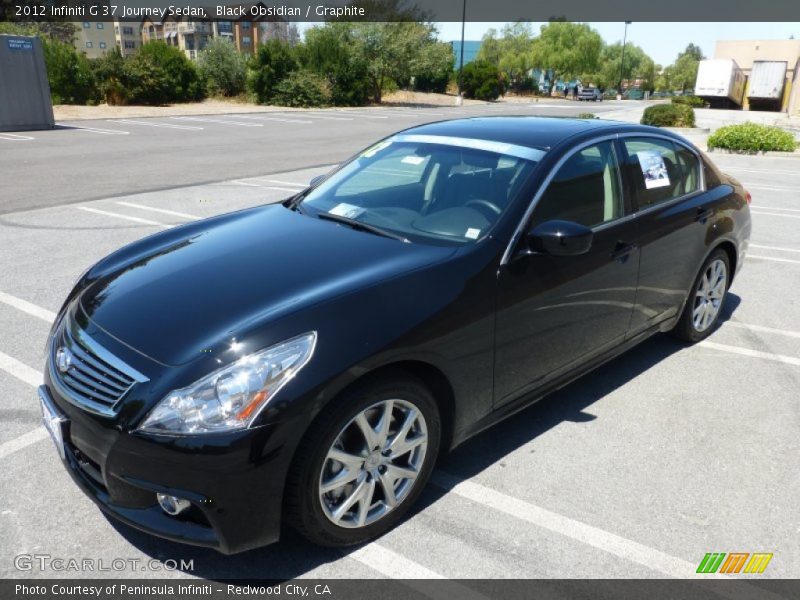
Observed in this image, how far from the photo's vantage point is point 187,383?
245 centimetres

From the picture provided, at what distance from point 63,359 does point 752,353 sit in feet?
14.7

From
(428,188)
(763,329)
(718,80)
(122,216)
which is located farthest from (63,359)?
(718,80)

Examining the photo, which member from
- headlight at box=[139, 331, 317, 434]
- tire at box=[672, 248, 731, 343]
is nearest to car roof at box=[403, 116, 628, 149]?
tire at box=[672, 248, 731, 343]

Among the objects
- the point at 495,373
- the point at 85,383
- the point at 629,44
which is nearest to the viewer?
the point at 85,383

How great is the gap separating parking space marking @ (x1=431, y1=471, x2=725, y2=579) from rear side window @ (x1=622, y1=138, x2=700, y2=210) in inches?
78.7

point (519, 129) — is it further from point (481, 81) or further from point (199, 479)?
point (481, 81)

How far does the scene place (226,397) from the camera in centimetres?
243

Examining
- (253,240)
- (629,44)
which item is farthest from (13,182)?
(629,44)

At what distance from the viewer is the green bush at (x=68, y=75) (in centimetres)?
3158

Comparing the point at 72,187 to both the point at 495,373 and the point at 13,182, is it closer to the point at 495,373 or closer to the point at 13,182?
the point at 13,182

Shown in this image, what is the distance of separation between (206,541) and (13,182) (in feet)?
36.0

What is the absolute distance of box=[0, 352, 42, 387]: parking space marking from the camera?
4.20 metres

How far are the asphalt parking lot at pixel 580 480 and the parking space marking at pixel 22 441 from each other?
10 millimetres

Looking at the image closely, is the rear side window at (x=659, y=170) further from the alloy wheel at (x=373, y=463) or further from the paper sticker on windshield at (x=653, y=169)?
the alloy wheel at (x=373, y=463)
